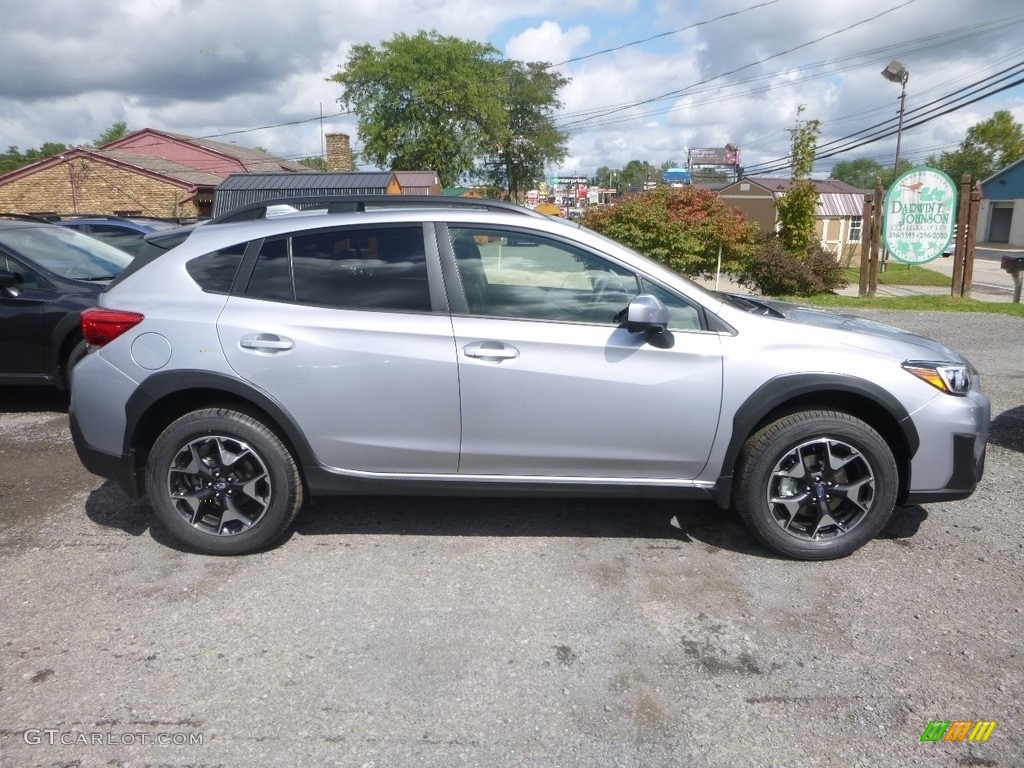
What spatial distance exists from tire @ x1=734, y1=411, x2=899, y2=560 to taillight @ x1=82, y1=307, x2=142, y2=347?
3.12 m

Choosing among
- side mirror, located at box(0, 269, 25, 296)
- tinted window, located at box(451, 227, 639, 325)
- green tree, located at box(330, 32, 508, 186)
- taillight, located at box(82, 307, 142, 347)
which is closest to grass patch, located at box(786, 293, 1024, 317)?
tinted window, located at box(451, 227, 639, 325)

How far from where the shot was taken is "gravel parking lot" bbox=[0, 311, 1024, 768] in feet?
9.50

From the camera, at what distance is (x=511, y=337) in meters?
4.03

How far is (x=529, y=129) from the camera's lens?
6488cm

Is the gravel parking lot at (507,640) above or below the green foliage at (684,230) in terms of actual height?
below

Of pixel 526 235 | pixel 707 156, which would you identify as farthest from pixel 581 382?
pixel 707 156

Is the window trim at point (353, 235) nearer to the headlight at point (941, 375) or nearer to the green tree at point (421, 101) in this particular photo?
the headlight at point (941, 375)

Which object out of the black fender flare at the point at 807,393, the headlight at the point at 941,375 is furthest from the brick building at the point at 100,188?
the headlight at the point at 941,375

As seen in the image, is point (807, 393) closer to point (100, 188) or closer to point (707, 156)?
point (100, 188)

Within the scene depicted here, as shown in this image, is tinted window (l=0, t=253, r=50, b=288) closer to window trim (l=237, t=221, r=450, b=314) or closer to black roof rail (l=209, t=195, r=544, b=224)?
black roof rail (l=209, t=195, r=544, b=224)

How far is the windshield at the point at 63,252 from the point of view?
23.9 ft

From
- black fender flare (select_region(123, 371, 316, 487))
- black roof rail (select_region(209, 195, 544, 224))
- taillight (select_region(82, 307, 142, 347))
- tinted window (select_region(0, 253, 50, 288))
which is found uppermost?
black roof rail (select_region(209, 195, 544, 224))

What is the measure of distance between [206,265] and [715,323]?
2583mm

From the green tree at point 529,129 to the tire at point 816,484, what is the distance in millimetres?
60976
